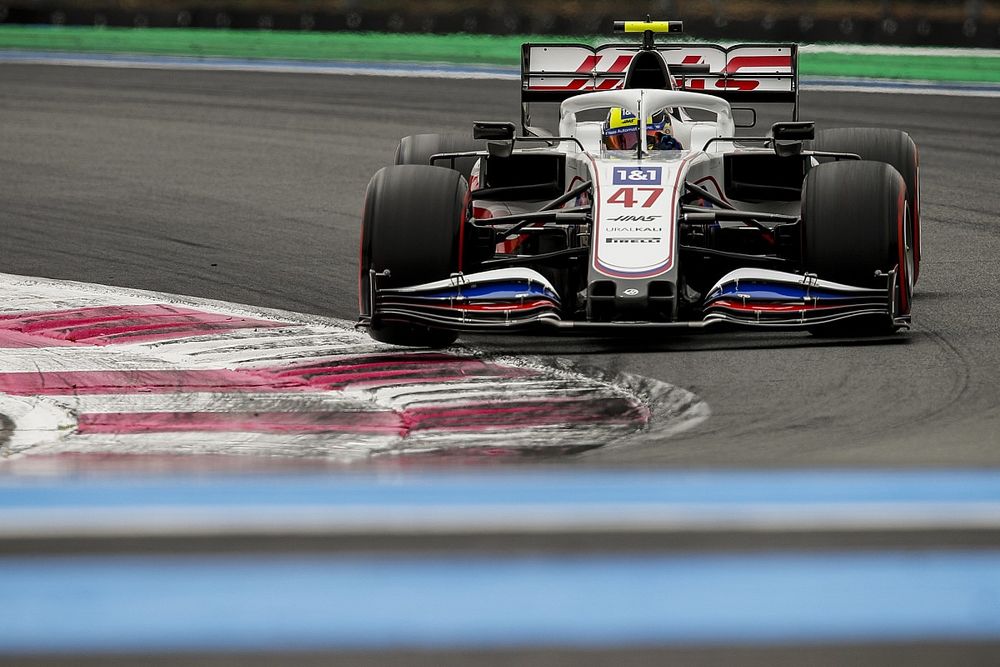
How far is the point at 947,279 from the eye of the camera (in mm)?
8672

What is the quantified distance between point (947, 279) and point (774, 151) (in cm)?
169

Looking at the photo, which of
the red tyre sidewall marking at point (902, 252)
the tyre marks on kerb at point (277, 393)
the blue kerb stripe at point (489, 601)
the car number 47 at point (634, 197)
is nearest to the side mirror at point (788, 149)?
the red tyre sidewall marking at point (902, 252)

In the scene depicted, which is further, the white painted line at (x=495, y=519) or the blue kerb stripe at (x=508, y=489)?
the blue kerb stripe at (x=508, y=489)

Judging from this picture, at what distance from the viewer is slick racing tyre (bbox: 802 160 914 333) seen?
685cm

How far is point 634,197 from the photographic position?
22.9 feet

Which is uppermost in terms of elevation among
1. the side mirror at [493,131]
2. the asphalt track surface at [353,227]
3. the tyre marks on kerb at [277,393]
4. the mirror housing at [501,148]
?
the side mirror at [493,131]

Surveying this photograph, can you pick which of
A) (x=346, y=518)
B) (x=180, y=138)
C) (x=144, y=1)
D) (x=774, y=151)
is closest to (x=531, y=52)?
(x=774, y=151)

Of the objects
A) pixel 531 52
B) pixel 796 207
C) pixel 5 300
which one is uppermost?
pixel 531 52

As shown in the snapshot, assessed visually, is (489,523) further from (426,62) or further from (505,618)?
(426,62)

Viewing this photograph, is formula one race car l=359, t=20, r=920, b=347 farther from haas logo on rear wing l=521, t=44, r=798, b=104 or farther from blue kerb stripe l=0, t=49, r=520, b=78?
blue kerb stripe l=0, t=49, r=520, b=78

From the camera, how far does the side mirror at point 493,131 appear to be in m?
7.46

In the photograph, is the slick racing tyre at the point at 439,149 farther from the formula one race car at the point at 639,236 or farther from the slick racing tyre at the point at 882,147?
the slick racing tyre at the point at 882,147

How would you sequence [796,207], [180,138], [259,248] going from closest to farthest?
1. [796,207]
2. [259,248]
3. [180,138]

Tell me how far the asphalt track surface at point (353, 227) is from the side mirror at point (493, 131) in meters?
0.97
